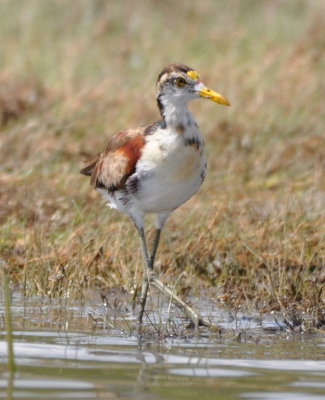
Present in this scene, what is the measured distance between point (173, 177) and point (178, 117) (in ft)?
1.16

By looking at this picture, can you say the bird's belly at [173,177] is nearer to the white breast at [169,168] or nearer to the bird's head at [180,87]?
the white breast at [169,168]

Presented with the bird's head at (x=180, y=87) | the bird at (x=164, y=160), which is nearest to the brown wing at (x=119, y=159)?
the bird at (x=164, y=160)

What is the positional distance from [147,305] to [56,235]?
125 cm

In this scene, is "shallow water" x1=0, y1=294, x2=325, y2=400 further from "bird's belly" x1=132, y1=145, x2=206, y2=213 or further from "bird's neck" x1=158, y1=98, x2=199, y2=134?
"bird's neck" x1=158, y1=98, x2=199, y2=134

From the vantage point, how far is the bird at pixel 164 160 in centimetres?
654

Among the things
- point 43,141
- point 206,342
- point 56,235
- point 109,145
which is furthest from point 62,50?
point 206,342

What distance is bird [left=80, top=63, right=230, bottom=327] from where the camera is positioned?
21.5 feet

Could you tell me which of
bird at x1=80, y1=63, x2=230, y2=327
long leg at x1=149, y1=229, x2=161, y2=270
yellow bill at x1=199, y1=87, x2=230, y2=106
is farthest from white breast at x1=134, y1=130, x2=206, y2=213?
long leg at x1=149, y1=229, x2=161, y2=270

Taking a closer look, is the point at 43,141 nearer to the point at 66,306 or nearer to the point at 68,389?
the point at 66,306

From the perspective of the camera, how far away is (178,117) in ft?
21.7

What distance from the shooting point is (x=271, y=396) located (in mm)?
4730

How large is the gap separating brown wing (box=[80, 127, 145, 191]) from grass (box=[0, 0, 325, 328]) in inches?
26.0

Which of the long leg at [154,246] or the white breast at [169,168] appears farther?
the long leg at [154,246]

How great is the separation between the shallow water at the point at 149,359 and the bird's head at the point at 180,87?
4.25 feet
